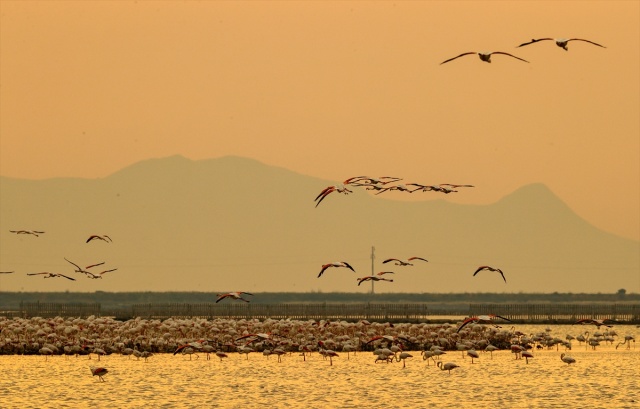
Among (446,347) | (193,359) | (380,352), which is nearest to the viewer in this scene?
(380,352)

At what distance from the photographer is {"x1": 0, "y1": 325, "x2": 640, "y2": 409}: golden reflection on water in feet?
137

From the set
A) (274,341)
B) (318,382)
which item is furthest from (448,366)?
(274,341)

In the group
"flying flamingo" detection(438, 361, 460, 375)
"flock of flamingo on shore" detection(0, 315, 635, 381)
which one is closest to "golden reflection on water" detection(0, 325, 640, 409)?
"flying flamingo" detection(438, 361, 460, 375)

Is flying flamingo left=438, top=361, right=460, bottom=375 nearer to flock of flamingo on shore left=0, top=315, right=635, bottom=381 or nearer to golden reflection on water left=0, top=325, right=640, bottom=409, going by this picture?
golden reflection on water left=0, top=325, right=640, bottom=409

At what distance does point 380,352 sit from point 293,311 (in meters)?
53.6

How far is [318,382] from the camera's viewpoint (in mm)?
48062

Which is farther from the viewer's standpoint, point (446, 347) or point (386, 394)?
point (446, 347)

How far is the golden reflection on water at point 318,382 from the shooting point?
41.8m

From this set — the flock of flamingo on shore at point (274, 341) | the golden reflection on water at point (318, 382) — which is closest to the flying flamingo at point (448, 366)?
the golden reflection on water at point (318, 382)

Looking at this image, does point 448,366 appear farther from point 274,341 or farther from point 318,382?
point 274,341

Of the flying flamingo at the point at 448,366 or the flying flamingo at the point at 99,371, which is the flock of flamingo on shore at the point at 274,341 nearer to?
the flying flamingo at the point at 448,366

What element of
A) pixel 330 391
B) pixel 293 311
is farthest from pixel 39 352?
pixel 293 311

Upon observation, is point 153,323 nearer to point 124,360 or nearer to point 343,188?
point 124,360

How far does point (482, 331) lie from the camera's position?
72.1 metres
